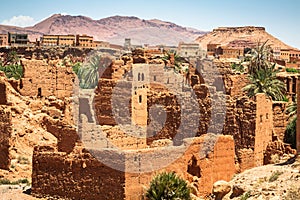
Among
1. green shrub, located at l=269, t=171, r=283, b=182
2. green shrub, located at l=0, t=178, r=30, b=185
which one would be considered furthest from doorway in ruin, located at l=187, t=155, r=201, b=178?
green shrub, located at l=0, t=178, r=30, b=185

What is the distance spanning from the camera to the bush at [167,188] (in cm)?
1401

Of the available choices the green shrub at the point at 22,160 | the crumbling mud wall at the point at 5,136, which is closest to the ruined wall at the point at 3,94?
the crumbling mud wall at the point at 5,136

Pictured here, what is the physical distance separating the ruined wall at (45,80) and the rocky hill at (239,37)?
357 ft

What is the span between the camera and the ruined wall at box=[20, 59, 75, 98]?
27031 mm

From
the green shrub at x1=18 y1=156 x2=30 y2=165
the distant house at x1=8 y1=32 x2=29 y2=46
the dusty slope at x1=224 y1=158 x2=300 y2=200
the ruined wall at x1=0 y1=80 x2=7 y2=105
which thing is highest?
the distant house at x1=8 y1=32 x2=29 y2=46

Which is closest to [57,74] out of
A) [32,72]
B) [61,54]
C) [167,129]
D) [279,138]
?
[32,72]

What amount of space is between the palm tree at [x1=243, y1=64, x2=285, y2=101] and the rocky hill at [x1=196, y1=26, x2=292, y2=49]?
353 feet

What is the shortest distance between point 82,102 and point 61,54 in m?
61.8

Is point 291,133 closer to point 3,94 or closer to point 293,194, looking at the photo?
point 293,194

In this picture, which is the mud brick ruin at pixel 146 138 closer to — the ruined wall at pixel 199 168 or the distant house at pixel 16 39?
the ruined wall at pixel 199 168

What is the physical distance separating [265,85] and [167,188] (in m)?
13.6

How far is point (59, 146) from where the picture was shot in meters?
17.4

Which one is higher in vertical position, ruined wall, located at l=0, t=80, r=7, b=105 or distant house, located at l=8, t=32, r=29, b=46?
distant house, located at l=8, t=32, r=29, b=46

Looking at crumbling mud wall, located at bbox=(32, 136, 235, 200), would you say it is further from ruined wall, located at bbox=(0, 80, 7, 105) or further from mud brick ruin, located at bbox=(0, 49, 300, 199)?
ruined wall, located at bbox=(0, 80, 7, 105)
